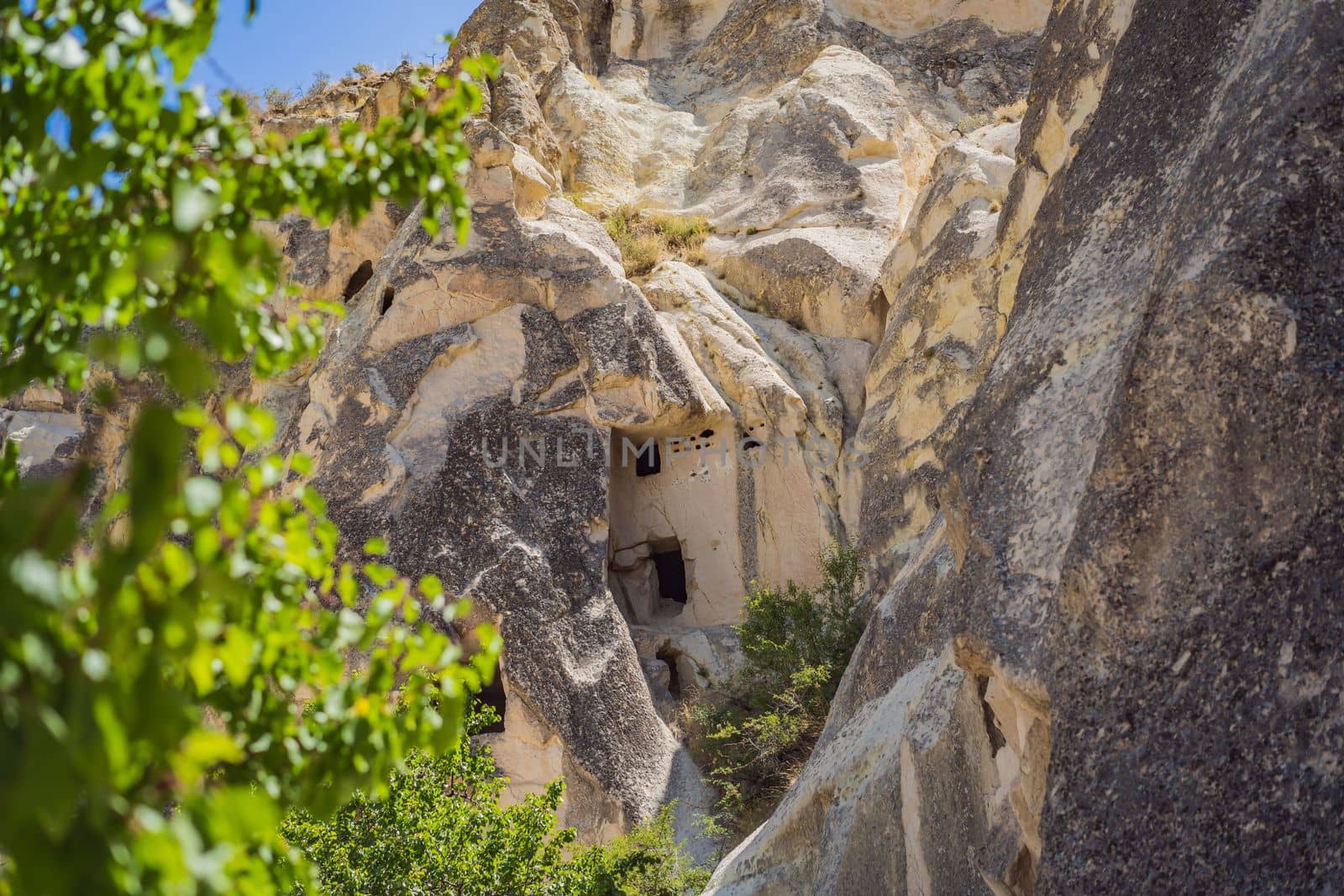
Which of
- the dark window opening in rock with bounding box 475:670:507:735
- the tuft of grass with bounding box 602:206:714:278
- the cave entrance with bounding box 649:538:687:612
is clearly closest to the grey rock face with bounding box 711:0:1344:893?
the dark window opening in rock with bounding box 475:670:507:735

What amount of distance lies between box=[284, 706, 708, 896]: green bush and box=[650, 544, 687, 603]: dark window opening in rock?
6.98m

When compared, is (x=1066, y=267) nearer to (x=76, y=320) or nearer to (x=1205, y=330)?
(x=1205, y=330)

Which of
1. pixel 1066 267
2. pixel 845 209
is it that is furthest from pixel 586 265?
pixel 1066 267

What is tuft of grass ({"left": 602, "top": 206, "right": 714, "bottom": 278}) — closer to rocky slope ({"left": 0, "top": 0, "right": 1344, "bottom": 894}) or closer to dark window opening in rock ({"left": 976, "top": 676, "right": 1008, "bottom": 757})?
rocky slope ({"left": 0, "top": 0, "right": 1344, "bottom": 894})

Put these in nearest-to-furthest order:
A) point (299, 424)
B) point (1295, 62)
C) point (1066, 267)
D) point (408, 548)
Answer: point (1295, 62), point (1066, 267), point (408, 548), point (299, 424)

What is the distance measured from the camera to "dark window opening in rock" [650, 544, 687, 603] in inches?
543

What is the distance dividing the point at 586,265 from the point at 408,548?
3472 mm

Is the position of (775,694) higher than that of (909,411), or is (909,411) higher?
(909,411)

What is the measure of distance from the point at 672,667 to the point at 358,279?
22.6 feet

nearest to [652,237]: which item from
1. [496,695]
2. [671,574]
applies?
[671,574]

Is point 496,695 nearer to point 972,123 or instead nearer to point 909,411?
point 909,411

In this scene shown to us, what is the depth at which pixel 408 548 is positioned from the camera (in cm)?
1063

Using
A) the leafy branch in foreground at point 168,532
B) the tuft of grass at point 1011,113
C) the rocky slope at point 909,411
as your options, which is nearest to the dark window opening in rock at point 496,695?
the rocky slope at point 909,411

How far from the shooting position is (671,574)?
13969 mm
